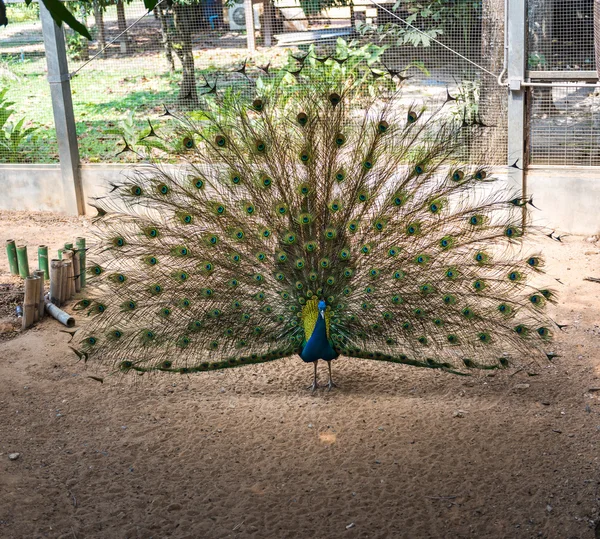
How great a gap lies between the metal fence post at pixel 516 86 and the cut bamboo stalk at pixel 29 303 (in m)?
5.19

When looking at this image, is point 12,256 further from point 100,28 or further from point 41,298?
point 100,28

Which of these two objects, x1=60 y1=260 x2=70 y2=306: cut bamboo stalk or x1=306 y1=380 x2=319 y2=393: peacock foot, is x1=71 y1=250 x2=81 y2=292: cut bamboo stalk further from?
x1=306 y1=380 x2=319 y2=393: peacock foot

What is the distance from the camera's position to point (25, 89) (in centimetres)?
1123

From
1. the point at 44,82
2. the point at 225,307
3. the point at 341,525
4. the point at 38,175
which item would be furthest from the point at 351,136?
the point at 44,82

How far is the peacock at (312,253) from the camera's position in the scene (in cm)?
529

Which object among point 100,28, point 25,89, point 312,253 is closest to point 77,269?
point 312,253

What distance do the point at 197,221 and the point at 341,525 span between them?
2359mm

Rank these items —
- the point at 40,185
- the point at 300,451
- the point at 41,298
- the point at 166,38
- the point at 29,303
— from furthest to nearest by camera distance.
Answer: the point at 40,185 → the point at 166,38 → the point at 41,298 → the point at 29,303 → the point at 300,451

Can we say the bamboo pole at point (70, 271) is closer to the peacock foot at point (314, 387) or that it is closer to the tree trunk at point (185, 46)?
the peacock foot at point (314, 387)

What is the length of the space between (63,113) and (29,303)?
12.5 ft

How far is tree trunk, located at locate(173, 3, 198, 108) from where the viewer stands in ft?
31.3

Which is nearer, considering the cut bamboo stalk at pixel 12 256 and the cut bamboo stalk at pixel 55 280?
the cut bamboo stalk at pixel 55 280

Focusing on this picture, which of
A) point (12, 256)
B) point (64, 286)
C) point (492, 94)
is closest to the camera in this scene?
point (64, 286)

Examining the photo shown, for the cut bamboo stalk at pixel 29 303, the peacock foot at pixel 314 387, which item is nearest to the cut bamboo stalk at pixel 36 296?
the cut bamboo stalk at pixel 29 303
